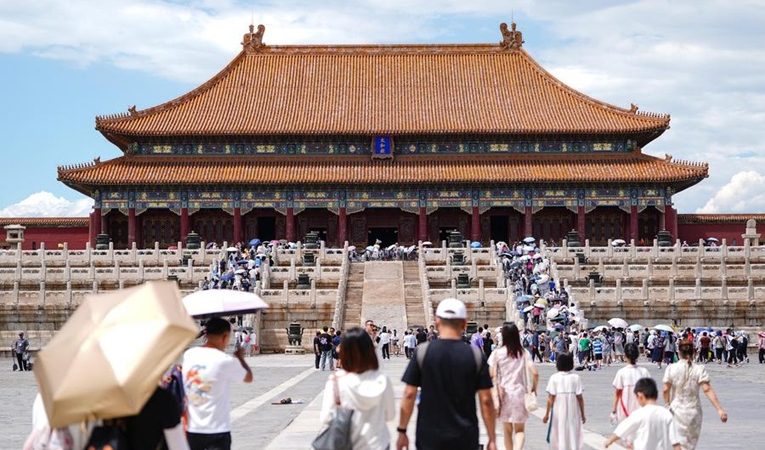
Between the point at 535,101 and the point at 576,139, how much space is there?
12.2 feet

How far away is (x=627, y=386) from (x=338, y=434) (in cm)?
463

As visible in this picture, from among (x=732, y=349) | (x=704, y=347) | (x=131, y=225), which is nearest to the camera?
(x=732, y=349)

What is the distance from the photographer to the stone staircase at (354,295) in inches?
1540

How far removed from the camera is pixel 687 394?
41.1 ft

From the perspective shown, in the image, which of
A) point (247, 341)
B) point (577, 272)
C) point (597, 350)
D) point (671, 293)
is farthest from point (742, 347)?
point (247, 341)

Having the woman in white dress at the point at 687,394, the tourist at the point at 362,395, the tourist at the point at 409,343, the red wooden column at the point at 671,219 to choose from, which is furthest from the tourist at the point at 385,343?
the red wooden column at the point at 671,219

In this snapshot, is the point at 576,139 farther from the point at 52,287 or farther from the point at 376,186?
the point at 52,287

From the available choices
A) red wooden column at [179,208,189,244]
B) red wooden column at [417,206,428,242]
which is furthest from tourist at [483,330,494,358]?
red wooden column at [179,208,189,244]

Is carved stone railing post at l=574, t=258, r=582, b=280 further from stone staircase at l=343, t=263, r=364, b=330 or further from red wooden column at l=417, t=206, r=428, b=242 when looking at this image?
red wooden column at l=417, t=206, r=428, b=242

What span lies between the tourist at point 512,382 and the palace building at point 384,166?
49.8 m

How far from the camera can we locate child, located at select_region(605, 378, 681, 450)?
1091cm

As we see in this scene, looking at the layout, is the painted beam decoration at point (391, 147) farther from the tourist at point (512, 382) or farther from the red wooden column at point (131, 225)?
the tourist at point (512, 382)

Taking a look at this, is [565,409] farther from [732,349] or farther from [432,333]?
[732,349]

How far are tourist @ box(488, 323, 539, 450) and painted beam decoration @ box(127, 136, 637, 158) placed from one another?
172ft
